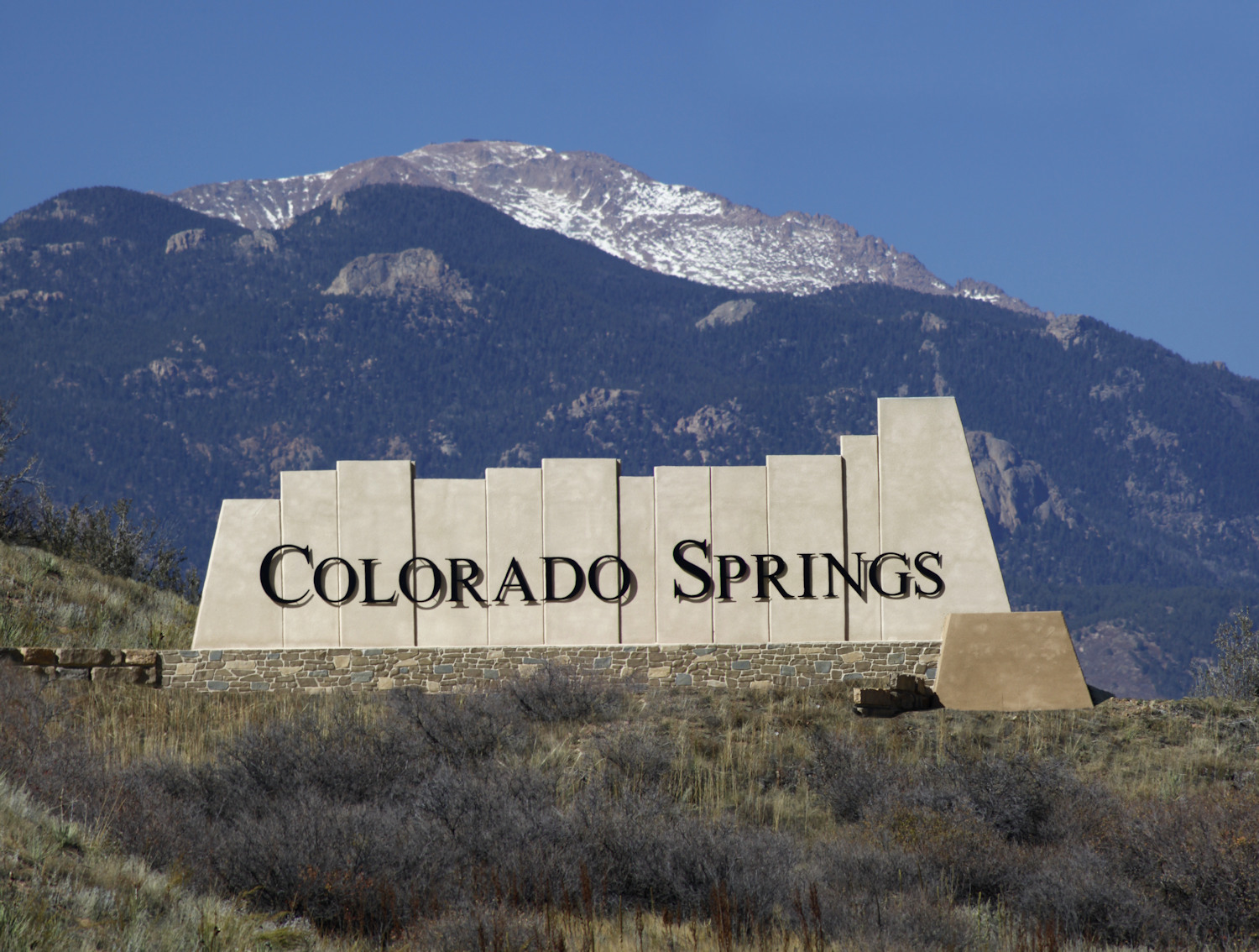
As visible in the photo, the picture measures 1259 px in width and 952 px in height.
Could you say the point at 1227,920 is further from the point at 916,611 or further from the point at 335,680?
the point at 335,680

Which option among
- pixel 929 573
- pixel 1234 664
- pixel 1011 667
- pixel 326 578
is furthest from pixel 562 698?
pixel 1234 664

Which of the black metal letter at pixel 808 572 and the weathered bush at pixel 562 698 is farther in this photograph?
the black metal letter at pixel 808 572

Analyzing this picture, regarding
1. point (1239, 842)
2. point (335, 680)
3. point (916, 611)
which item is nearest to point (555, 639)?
point (335, 680)

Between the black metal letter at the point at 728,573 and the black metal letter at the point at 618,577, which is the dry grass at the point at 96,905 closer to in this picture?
the black metal letter at the point at 618,577

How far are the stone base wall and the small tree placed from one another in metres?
11.1

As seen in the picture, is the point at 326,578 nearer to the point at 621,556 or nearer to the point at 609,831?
the point at 621,556

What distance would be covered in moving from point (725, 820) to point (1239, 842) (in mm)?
4680

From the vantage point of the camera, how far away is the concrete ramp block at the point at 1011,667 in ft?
59.3

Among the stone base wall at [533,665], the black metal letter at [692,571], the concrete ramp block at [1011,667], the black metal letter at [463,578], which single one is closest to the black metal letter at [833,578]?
the stone base wall at [533,665]

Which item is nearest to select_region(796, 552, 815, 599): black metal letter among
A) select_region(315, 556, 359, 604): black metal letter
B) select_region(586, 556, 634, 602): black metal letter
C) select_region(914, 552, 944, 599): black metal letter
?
select_region(914, 552, 944, 599): black metal letter

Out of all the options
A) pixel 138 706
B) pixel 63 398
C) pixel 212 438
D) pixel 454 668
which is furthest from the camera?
pixel 212 438

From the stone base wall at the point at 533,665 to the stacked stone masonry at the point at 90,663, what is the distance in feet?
0.96

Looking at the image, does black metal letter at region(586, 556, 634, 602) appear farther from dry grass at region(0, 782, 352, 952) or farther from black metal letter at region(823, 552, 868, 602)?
dry grass at region(0, 782, 352, 952)

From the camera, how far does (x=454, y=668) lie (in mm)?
19641
